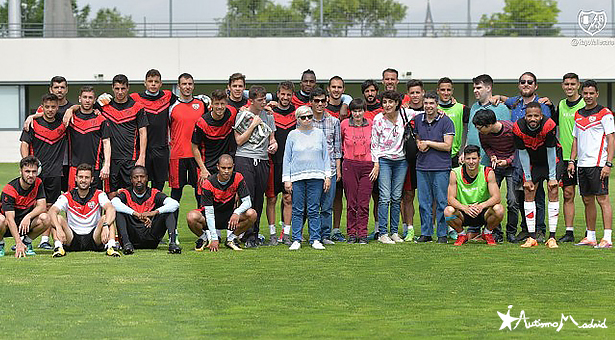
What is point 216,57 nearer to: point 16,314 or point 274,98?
point 274,98

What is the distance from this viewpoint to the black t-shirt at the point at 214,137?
11.3 meters

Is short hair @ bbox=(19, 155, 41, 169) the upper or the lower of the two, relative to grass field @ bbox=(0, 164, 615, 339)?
upper

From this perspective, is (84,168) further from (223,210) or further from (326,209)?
(326,209)

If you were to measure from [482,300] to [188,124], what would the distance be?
5.16 m

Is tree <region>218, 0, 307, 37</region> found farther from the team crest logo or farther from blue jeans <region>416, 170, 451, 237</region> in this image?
blue jeans <region>416, 170, 451, 237</region>

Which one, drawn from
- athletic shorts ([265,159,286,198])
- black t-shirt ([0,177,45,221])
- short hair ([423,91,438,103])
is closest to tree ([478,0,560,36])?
short hair ([423,91,438,103])

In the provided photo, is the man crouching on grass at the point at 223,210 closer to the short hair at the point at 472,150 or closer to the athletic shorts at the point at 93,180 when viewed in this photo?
Result: the athletic shorts at the point at 93,180

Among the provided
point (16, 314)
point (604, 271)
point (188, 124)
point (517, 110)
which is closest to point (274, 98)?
point (188, 124)

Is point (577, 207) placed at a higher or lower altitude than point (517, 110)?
lower

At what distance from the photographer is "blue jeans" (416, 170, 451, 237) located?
11805mm

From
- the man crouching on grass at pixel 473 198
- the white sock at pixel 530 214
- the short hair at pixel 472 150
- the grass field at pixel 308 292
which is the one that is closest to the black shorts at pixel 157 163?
the grass field at pixel 308 292

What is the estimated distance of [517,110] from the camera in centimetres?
1196

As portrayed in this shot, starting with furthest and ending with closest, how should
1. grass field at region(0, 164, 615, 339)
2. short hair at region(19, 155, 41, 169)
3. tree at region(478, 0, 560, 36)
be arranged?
tree at region(478, 0, 560, 36), short hair at region(19, 155, 41, 169), grass field at region(0, 164, 615, 339)

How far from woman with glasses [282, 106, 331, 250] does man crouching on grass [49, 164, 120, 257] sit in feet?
6.51
